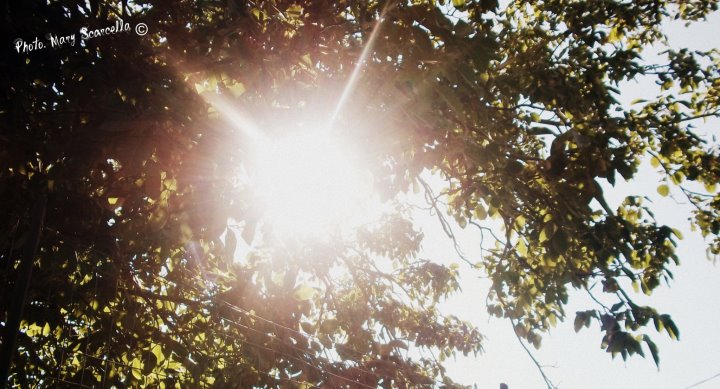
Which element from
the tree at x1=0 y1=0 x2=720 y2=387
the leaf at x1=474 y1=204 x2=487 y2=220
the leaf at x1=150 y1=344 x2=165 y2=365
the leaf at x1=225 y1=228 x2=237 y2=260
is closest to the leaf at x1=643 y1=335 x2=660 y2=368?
the tree at x1=0 y1=0 x2=720 y2=387

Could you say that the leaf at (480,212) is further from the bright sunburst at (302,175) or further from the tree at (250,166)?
the bright sunburst at (302,175)

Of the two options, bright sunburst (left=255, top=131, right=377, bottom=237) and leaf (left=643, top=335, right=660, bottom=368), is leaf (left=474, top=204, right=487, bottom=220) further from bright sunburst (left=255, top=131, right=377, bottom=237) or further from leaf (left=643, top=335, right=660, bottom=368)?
leaf (left=643, top=335, right=660, bottom=368)

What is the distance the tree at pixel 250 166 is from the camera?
250 cm

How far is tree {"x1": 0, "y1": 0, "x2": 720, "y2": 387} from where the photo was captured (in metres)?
2.50

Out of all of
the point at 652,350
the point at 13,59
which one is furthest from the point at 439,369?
the point at 13,59

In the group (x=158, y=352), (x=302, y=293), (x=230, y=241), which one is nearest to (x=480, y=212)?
(x=302, y=293)

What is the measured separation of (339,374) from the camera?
4008 millimetres

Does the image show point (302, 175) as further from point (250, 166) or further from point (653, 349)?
point (653, 349)

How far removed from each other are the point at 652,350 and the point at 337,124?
2.22 meters

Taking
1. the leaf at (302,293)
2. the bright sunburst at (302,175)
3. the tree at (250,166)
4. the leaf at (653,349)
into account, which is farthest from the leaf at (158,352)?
the leaf at (653,349)

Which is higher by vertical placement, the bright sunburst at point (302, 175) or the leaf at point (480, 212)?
the leaf at point (480, 212)

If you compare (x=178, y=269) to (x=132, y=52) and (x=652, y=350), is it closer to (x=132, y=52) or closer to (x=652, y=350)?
(x=132, y=52)

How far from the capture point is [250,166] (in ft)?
8.23

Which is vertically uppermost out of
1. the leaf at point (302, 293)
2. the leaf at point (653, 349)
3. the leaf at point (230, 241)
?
the leaf at point (302, 293)
